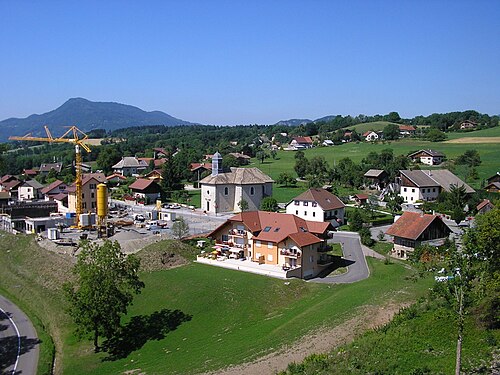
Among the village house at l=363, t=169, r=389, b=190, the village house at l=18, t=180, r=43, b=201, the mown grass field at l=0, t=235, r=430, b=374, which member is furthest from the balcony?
the village house at l=18, t=180, r=43, b=201

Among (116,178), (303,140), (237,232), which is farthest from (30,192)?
(303,140)

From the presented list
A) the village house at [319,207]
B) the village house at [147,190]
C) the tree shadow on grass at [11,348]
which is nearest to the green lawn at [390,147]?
the village house at [319,207]

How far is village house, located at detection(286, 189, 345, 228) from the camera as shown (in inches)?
2095

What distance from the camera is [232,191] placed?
2606 inches

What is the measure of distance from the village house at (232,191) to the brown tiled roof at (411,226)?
88.4 ft

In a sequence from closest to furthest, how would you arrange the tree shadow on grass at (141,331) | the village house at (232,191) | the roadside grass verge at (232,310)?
the roadside grass verge at (232,310), the tree shadow on grass at (141,331), the village house at (232,191)

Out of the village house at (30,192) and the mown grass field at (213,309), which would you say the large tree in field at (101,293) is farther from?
the village house at (30,192)

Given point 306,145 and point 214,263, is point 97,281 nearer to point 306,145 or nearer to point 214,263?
point 214,263

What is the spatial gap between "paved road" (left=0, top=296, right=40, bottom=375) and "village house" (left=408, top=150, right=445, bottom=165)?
249ft

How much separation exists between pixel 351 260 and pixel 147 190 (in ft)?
141

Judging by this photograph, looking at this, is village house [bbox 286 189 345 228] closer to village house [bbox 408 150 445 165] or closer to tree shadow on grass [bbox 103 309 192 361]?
tree shadow on grass [bbox 103 309 192 361]

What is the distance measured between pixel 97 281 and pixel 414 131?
129 m

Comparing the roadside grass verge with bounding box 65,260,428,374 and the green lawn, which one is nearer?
the roadside grass verge with bounding box 65,260,428,374

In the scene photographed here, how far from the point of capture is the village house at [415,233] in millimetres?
39625
